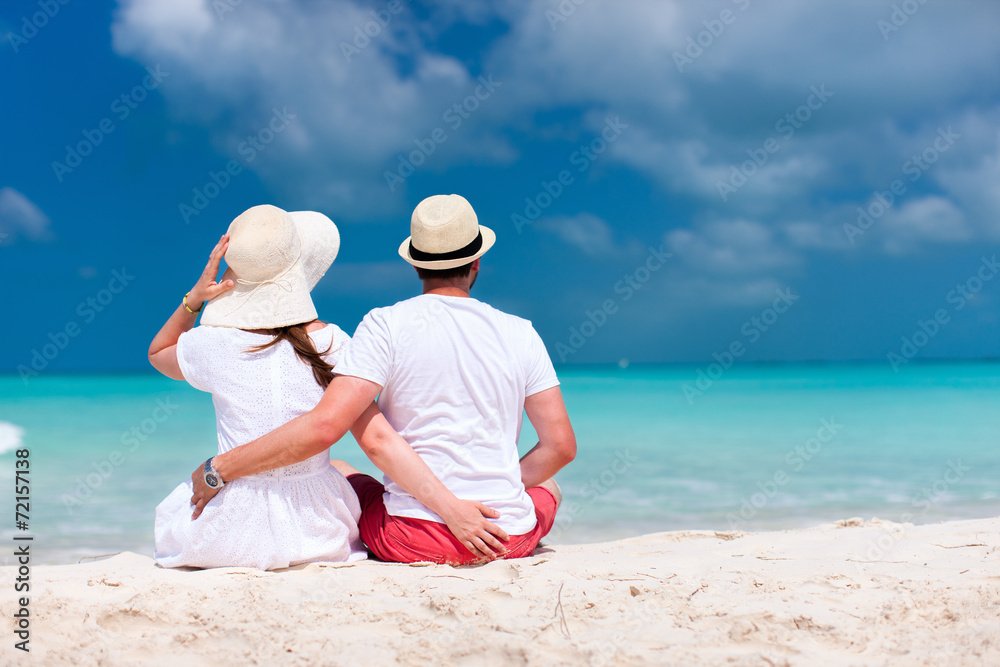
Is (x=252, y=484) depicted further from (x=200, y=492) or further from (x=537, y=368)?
(x=537, y=368)

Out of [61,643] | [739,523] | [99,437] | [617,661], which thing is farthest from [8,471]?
[617,661]

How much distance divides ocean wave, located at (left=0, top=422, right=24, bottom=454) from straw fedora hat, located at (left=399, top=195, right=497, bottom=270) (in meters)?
8.80

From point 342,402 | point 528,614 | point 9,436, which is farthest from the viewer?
point 9,436

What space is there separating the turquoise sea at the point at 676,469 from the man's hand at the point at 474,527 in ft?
6.55

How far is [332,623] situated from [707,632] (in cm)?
108

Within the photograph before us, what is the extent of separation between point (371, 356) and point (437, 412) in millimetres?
327

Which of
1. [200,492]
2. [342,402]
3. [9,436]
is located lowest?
[200,492]

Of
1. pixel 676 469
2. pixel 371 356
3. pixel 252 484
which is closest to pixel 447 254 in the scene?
pixel 371 356

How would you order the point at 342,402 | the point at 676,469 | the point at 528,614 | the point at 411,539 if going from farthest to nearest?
1. the point at 676,469
2. the point at 411,539
3. the point at 342,402
4. the point at 528,614

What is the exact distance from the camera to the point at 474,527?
8.36 feet

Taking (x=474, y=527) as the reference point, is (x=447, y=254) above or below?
above

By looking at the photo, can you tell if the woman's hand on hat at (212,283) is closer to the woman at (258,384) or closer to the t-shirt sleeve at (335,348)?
the woman at (258,384)

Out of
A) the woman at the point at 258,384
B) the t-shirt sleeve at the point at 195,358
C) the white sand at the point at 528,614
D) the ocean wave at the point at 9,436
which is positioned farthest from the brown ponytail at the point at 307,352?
the ocean wave at the point at 9,436

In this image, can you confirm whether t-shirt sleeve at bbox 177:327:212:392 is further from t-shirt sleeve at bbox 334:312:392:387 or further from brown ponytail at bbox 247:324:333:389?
t-shirt sleeve at bbox 334:312:392:387
